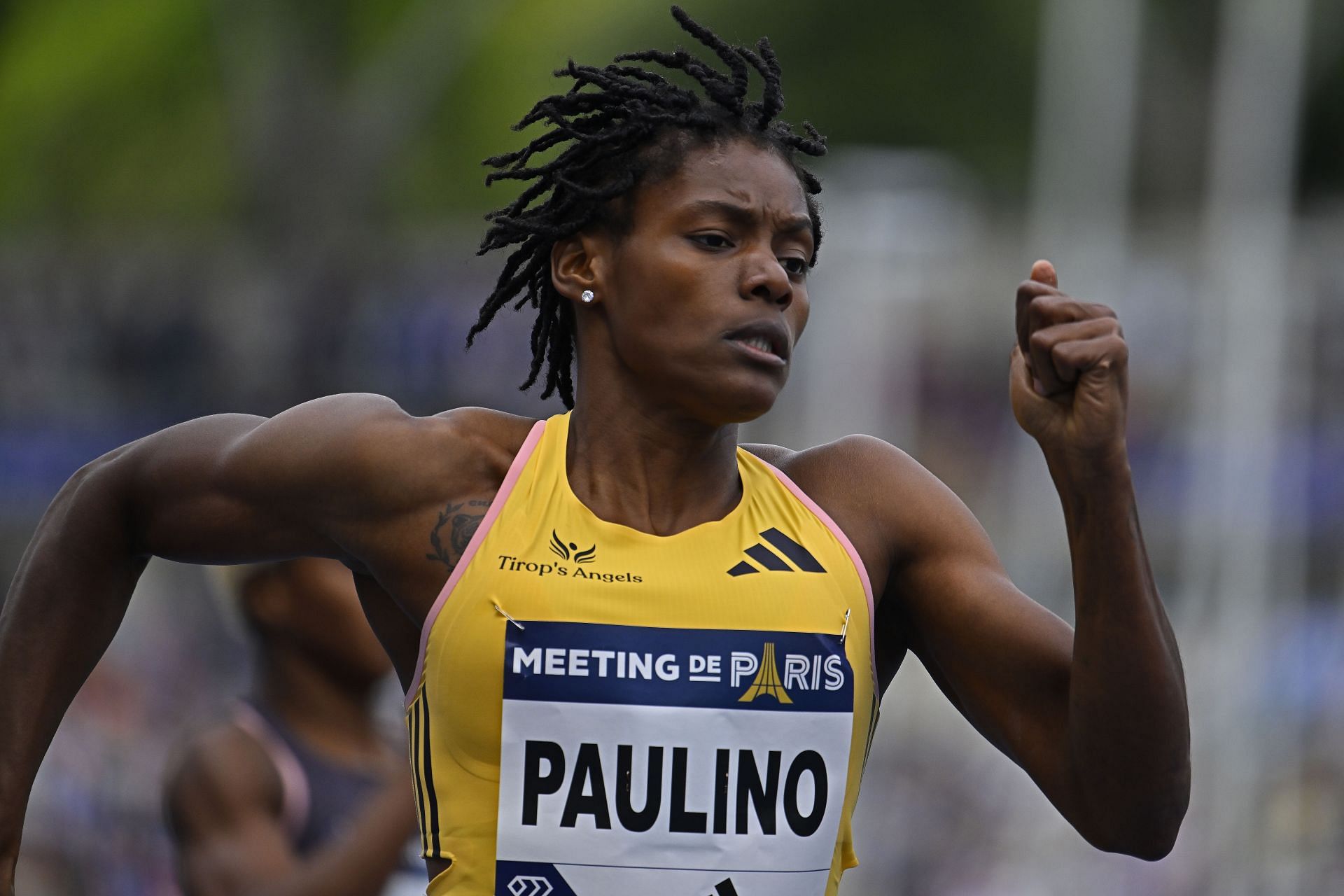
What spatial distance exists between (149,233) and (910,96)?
13.9 metres

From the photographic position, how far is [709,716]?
338cm

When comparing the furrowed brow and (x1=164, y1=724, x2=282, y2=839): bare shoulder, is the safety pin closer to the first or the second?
the furrowed brow

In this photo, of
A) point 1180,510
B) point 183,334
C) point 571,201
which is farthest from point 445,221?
point 571,201

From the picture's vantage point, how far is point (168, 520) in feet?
12.1

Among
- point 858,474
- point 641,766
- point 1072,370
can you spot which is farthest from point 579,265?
point 1072,370

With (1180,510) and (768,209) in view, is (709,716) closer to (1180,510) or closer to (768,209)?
(768,209)

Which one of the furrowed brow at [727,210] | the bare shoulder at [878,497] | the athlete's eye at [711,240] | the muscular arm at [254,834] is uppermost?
the furrowed brow at [727,210]

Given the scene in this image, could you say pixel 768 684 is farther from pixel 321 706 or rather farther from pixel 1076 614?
pixel 321 706

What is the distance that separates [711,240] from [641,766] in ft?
3.26

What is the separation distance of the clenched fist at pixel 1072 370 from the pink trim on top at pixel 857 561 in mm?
536

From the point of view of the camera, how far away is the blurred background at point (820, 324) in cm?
1063

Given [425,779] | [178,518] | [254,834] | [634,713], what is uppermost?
[178,518]

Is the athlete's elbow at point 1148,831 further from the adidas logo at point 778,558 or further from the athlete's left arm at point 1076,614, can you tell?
the adidas logo at point 778,558

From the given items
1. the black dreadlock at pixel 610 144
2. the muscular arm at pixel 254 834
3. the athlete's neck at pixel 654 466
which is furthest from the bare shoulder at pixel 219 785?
the athlete's neck at pixel 654 466
